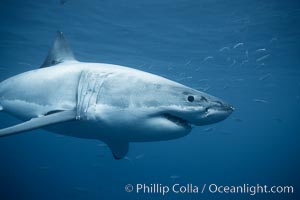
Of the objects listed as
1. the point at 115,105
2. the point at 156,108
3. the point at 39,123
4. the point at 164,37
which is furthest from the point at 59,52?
the point at 164,37

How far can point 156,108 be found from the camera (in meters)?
3.01

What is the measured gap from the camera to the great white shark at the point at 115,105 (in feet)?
9.67

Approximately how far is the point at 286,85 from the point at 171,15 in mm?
22167

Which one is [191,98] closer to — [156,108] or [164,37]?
[156,108]

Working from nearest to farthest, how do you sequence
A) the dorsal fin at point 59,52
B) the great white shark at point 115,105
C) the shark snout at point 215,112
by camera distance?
the shark snout at point 215,112
the great white shark at point 115,105
the dorsal fin at point 59,52

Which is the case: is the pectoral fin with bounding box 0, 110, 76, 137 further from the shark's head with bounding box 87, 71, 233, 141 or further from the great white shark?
the shark's head with bounding box 87, 71, 233, 141

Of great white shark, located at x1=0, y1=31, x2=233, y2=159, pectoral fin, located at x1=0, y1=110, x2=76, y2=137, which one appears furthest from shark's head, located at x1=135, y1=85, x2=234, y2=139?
pectoral fin, located at x1=0, y1=110, x2=76, y2=137

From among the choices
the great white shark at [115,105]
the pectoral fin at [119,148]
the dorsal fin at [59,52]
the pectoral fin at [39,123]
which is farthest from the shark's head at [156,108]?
the dorsal fin at [59,52]

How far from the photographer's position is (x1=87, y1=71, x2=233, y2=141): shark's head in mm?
2867

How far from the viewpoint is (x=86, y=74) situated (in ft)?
13.1

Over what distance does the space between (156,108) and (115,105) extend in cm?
57

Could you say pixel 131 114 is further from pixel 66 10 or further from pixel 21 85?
pixel 66 10

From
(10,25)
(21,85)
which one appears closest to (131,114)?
(21,85)

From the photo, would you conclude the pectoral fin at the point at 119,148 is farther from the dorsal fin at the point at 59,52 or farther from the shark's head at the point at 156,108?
the dorsal fin at the point at 59,52
